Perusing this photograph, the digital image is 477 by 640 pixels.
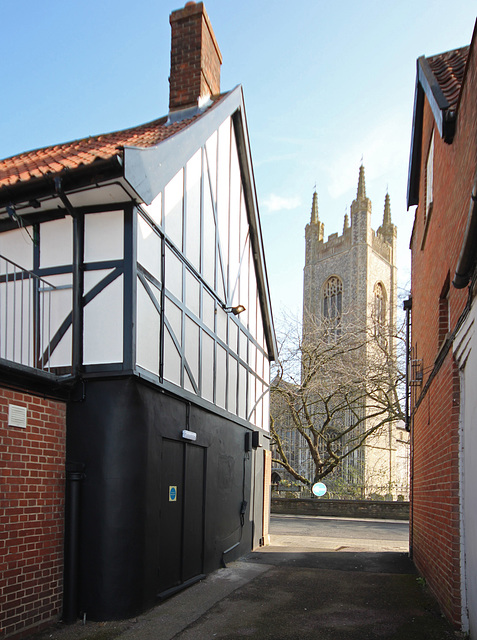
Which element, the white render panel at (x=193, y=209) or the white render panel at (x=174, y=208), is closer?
the white render panel at (x=174, y=208)

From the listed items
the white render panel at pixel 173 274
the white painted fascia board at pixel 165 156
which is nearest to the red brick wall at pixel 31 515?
the white render panel at pixel 173 274

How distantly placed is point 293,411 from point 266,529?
11838 mm

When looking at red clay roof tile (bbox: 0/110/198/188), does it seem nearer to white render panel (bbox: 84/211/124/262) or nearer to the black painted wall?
white render panel (bbox: 84/211/124/262)

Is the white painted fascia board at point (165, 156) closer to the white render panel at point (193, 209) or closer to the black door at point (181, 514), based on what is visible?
the white render panel at point (193, 209)

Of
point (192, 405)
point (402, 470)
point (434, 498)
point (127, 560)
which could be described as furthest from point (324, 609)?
point (402, 470)

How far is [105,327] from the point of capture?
680cm

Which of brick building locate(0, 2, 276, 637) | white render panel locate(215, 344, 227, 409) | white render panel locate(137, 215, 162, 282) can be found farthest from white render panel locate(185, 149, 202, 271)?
white render panel locate(215, 344, 227, 409)

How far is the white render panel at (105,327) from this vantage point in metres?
6.74

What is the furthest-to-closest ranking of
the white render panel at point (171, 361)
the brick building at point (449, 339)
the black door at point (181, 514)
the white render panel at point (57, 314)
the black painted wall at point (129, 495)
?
the white render panel at point (171, 361) → the black door at point (181, 514) → the white render panel at point (57, 314) → the black painted wall at point (129, 495) → the brick building at point (449, 339)

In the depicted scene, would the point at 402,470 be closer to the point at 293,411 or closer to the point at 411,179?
the point at 293,411

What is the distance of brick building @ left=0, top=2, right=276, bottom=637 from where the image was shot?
616cm

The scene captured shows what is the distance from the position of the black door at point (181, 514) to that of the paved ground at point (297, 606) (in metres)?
0.28

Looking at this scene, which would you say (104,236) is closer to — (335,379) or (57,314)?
(57,314)

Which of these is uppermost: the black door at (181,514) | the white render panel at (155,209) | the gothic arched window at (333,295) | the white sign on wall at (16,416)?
the gothic arched window at (333,295)
